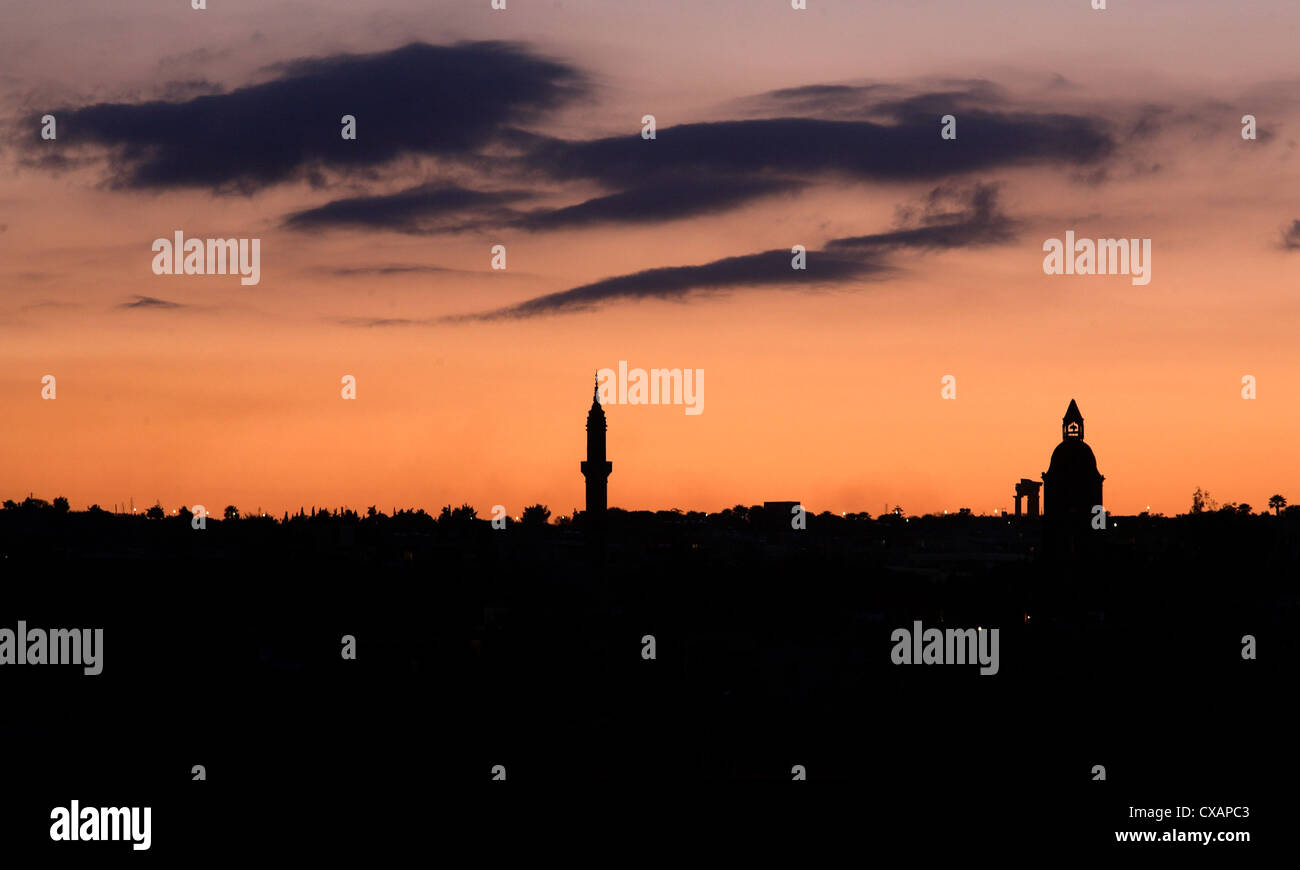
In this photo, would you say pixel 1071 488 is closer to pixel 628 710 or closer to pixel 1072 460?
pixel 1072 460

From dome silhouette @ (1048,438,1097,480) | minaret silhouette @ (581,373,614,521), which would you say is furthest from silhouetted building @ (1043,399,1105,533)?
minaret silhouette @ (581,373,614,521)

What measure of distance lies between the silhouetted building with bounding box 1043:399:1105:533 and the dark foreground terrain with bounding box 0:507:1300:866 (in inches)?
108

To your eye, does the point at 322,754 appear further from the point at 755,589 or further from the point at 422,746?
the point at 755,589

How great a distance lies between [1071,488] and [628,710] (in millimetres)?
72528

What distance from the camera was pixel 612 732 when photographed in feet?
247

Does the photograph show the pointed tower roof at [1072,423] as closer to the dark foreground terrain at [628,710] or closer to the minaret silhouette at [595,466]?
the dark foreground terrain at [628,710]

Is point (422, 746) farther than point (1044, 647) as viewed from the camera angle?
No

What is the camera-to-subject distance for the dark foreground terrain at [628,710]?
2368 inches

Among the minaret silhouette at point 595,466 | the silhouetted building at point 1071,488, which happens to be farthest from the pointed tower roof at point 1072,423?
the minaret silhouette at point 595,466

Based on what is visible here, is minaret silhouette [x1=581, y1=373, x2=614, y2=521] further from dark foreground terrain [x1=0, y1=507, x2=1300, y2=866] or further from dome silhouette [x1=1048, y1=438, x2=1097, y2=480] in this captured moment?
dome silhouette [x1=1048, y1=438, x2=1097, y2=480]

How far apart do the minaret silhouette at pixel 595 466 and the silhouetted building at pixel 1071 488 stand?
38.2 meters

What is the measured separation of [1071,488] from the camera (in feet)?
472
